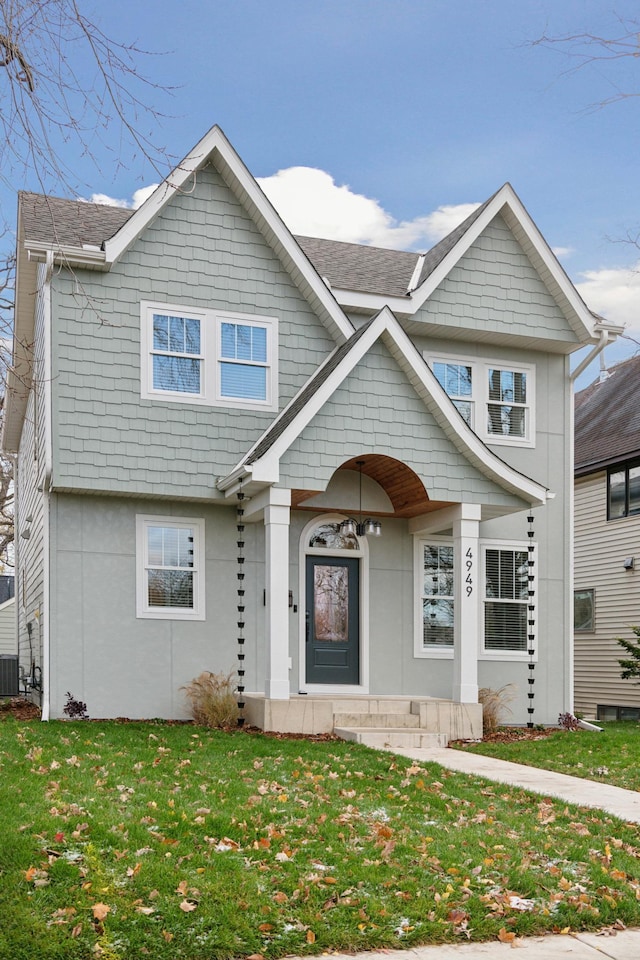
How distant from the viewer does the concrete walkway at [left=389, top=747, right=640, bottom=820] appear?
29.6 feet

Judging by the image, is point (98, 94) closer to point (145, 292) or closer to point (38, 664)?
point (145, 292)

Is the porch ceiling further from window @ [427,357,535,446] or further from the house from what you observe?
window @ [427,357,535,446]

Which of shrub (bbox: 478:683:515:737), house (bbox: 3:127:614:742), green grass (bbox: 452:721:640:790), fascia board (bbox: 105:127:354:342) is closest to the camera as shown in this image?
green grass (bbox: 452:721:640:790)

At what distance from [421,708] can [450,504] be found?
116 inches

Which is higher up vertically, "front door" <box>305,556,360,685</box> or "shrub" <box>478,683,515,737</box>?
"front door" <box>305,556,360,685</box>

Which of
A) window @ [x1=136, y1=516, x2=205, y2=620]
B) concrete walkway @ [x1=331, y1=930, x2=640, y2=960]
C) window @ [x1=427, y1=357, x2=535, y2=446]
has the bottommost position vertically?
concrete walkway @ [x1=331, y1=930, x2=640, y2=960]

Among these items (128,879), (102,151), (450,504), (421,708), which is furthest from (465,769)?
(102,151)

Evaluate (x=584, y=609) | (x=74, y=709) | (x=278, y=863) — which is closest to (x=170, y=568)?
(x=74, y=709)

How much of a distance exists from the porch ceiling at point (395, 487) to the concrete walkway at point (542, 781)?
3.78m

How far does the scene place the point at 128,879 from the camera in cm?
580

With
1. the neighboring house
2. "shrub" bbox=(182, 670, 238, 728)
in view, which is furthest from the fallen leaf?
the neighboring house

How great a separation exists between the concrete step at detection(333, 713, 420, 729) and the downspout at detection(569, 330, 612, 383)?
6.82 m

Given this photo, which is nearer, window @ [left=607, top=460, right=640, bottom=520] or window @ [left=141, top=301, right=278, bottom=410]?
window @ [left=141, top=301, right=278, bottom=410]

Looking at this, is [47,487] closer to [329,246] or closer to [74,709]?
[74,709]
